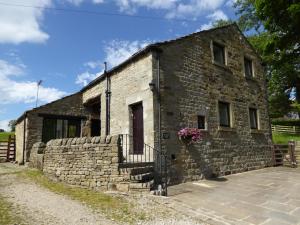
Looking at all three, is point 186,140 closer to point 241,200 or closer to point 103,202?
point 241,200

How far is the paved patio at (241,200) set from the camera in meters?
5.58

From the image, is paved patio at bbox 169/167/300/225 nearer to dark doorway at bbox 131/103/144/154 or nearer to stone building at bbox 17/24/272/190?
stone building at bbox 17/24/272/190

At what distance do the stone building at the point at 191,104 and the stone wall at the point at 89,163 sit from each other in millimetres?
478

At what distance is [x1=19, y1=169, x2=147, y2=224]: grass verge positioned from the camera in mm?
5531

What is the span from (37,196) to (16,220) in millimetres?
2112

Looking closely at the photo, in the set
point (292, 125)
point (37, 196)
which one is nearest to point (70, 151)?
point (37, 196)

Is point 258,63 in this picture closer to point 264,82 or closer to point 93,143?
point 264,82

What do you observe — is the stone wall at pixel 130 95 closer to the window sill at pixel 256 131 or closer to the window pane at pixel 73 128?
the window pane at pixel 73 128

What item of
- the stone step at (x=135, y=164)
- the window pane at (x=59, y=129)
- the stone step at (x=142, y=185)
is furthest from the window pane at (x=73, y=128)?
the stone step at (x=142, y=185)

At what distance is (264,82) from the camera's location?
48.0 feet

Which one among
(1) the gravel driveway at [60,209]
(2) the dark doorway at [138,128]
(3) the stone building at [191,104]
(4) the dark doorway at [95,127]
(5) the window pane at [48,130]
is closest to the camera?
(1) the gravel driveway at [60,209]

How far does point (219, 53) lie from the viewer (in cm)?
1220

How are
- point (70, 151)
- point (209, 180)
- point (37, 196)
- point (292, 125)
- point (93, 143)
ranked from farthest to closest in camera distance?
1. point (292, 125)
2. point (209, 180)
3. point (70, 151)
4. point (93, 143)
5. point (37, 196)

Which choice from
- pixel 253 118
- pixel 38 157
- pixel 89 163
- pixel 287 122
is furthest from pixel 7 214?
pixel 287 122
